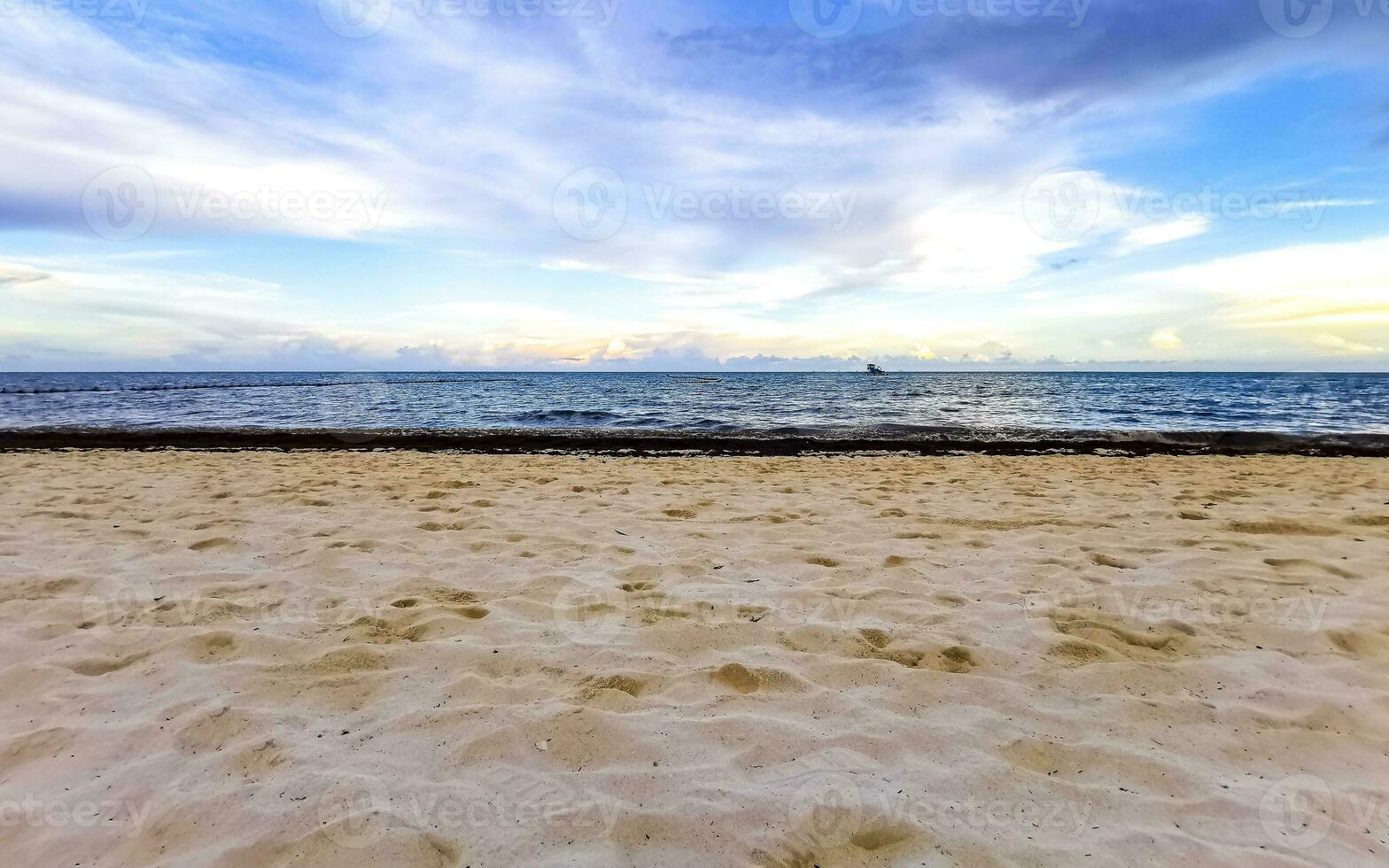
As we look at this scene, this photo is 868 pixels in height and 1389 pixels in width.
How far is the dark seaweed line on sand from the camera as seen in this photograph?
1307cm

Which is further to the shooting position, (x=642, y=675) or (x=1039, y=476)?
(x=1039, y=476)

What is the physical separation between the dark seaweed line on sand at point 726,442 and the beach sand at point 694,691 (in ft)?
23.8

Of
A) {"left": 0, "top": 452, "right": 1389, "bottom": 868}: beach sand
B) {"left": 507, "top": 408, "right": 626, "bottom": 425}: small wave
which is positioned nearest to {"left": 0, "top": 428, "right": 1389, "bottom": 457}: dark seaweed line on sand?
{"left": 507, "top": 408, "right": 626, "bottom": 425}: small wave

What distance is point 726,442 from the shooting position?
14.3m

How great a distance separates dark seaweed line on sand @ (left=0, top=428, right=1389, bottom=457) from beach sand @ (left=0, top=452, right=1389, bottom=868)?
7247mm

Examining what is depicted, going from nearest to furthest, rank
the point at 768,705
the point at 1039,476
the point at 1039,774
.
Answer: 1. the point at 1039,774
2. the point at 768,705
3. the point at 1039,476

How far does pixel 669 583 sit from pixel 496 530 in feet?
7.08

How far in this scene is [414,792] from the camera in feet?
7.71

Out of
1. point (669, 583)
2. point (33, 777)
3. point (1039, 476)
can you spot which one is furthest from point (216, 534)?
point (1039, 476)

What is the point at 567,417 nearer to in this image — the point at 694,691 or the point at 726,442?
the point at 726,442

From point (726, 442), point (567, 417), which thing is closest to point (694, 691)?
point (726, 442)

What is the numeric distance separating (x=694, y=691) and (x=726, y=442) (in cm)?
1124

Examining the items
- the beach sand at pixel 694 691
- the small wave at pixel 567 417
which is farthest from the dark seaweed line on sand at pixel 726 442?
the beach sand at pixel 694 691

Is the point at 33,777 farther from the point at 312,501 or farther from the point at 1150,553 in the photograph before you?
the point at 1150,553
